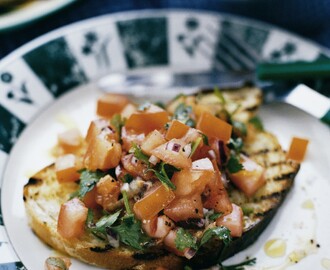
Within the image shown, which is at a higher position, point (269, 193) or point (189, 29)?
point (189, 29)

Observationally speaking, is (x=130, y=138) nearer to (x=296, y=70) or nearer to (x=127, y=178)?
(x=127, y=178)

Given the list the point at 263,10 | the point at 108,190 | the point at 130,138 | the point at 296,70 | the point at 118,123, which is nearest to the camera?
the point at 108,190

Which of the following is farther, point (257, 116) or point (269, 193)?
Answer: point (257, 116)

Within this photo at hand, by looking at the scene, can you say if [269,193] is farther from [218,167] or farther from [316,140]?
[316,140]

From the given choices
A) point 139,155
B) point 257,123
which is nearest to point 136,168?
point 139,155

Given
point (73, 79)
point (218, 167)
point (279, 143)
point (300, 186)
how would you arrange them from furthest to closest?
point (73, 79)
point (279, 143)
point (300, 186)
point (218, 167)

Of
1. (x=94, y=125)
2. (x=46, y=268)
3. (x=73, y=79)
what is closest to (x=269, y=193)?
(x=94, y=125)
